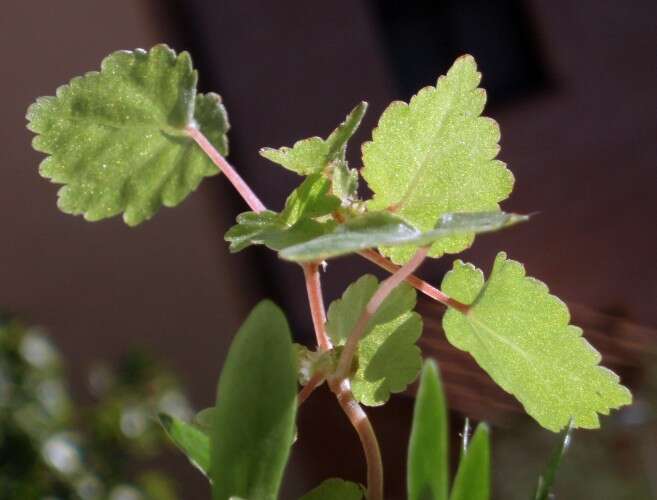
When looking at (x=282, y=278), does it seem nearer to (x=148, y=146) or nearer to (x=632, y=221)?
(x=632, y=221)

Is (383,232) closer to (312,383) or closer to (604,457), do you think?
(312,383)

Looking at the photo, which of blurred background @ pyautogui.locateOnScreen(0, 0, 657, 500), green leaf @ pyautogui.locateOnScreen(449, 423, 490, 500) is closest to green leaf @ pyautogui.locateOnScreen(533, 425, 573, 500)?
green leaf @ pyautogui.locateOnScreen(449, 423, 490, 500)

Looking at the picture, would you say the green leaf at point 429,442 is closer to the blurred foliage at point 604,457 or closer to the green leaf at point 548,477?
the green leaf at point 548,477

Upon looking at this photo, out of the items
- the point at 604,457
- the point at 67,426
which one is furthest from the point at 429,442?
the point at 604,457

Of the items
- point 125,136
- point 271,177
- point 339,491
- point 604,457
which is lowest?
point 604,457

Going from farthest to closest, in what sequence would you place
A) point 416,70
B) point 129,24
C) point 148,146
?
Result: point 416,70 → point 129,24 → point 148,146

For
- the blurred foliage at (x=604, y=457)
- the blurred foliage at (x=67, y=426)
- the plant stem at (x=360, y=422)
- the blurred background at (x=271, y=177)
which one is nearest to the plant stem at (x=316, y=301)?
the plant stem at (x=360, y=422)

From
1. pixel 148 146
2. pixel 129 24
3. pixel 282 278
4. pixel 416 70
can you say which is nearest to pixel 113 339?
pixel 282 278
